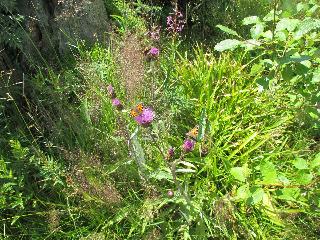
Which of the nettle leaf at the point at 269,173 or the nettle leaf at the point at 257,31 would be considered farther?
the nettle leaf at the point at 257,31

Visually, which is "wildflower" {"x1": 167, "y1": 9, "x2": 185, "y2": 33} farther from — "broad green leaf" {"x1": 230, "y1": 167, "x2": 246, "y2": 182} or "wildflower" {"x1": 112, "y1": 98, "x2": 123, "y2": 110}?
"broad green leaf" {"x1": 230, "y1": 167, "x2": 246, "y2": 182}

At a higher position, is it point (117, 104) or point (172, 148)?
point (117, 104)

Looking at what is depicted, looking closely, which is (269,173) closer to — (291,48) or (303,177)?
(303,177)

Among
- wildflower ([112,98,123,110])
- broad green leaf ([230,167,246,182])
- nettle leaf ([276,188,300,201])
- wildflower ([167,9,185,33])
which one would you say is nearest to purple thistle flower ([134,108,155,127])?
wildflower ([112,98,123,110])

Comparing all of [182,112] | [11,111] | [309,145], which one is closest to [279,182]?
[309,145]

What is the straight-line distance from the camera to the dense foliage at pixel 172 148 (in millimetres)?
2174

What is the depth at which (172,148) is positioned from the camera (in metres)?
2.20

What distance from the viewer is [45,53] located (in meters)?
3.21

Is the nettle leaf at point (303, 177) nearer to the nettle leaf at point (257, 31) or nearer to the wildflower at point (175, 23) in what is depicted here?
the nettle leaf at point (257, 31)

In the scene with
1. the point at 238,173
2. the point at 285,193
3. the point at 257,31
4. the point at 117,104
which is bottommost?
the point at 285,193

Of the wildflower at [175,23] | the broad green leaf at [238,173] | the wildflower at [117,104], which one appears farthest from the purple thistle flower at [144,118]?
the wildflower at [175,23]

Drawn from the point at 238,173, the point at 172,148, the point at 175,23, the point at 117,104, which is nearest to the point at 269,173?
the point at 238,173

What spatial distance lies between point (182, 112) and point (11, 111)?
1154 millimetres

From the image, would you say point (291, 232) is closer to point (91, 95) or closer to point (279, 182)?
point (279, 182)
